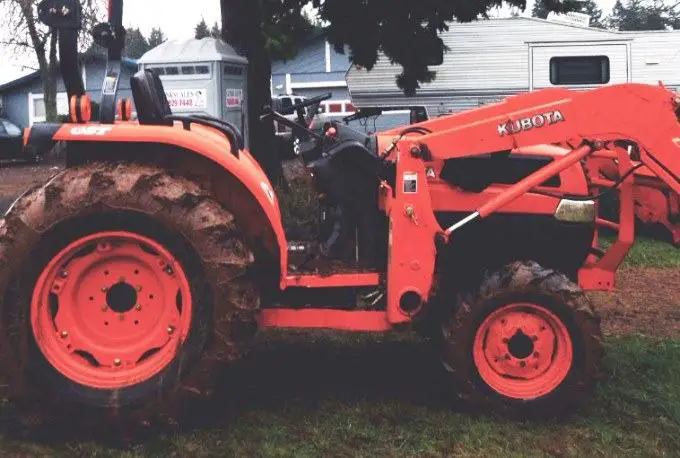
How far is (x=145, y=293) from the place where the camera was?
156 inches

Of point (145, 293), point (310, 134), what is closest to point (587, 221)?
point (310, 134)

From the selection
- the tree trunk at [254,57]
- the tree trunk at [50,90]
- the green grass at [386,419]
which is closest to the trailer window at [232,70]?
the tree trunk at [254,57]

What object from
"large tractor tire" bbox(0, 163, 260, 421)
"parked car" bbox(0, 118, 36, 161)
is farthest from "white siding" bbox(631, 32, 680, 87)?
"parked car" bbox(0, 118, 36, 161)

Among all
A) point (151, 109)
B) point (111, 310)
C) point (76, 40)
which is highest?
point (76, 40)

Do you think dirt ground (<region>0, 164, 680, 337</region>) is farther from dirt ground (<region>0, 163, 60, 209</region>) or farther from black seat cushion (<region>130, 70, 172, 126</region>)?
dirt ground (<region>0, 163, 60, 209</region>)

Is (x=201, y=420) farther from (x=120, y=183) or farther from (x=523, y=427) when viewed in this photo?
(x=523, y=427)

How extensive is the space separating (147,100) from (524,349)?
2170 mm

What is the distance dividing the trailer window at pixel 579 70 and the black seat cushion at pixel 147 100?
1065 cm

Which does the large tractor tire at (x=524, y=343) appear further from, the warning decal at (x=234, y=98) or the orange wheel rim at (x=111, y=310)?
the warning decal at (x=234, y=98)

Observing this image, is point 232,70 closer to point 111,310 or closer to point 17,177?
point 111,310

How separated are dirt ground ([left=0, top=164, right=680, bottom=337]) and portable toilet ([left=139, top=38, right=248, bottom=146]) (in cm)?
474

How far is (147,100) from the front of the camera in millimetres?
4008

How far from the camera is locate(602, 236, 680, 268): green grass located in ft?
28.7

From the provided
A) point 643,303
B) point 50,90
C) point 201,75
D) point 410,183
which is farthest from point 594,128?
point 50,90
